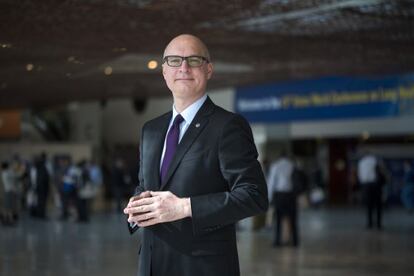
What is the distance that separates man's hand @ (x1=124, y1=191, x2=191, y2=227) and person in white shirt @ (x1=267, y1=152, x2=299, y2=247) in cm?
1038

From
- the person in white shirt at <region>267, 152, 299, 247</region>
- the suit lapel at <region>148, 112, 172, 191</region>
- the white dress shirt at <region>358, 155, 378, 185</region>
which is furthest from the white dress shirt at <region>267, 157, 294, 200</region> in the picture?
the suit lapel at <region>148, 112, 172, 191</region>

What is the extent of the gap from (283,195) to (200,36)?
231 inches

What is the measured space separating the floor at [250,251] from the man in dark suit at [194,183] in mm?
6690

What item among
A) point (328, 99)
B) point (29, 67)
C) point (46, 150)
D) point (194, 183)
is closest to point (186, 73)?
point (194, 183)

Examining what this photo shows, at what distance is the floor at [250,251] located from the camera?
10008 mm

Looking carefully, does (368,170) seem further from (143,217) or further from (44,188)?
(143,217)

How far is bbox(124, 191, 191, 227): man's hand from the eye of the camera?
2740mm

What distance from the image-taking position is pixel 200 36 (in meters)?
7.96

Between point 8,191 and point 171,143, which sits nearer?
point 171,143

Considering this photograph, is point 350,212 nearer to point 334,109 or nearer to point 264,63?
point 334,109

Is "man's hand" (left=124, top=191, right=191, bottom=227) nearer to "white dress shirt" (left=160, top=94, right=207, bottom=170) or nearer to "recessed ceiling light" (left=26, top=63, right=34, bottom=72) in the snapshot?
"white dress shirt" (left=160, top=94, right=207, bottom=170)

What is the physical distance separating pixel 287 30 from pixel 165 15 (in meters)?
1.85

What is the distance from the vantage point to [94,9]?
257 inches

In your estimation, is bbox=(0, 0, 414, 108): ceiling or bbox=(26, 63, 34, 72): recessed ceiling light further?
bbox=(26, 63, 34, 72): recessed ceiling light
